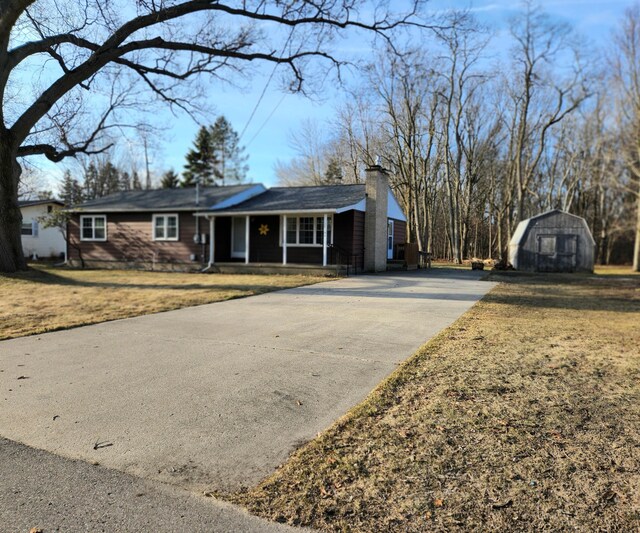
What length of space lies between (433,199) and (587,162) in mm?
12697

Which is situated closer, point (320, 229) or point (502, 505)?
point (502, 505)

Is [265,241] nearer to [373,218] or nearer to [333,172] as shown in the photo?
[373,218]

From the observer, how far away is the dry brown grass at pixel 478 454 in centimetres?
224

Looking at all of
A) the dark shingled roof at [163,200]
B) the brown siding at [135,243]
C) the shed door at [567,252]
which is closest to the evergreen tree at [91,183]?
the dark shingled roof at [163,200]

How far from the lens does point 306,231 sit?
19.7 meters

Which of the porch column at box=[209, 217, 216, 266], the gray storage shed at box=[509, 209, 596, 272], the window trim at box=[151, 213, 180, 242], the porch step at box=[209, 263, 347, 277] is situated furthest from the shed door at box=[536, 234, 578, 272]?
the window trim at box=[151, 213, 180, 242]

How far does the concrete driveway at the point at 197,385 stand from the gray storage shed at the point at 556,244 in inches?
700

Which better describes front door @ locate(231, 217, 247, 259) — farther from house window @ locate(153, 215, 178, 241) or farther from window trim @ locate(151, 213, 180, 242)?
house window @ locate(153, 215, 178, 241)

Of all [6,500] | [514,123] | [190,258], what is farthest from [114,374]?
[514,123]

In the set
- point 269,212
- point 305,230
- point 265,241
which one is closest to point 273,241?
point 265,241

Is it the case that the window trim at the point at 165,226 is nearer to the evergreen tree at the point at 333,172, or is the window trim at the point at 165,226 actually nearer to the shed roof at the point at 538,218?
the shed roof at the point at 538,218

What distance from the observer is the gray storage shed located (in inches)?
894

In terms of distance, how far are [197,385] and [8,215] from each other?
1452 cm

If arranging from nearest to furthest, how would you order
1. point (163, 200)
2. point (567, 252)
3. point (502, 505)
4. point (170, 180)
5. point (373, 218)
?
point (502, 505), point (373, 218), point (163, 200), point (567, 252), point (170, 180)
